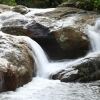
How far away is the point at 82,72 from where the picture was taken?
12.3 metres

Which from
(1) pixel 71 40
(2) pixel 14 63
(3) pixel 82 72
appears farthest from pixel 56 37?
(2) pixel 14 63

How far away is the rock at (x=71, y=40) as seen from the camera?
1489 cm

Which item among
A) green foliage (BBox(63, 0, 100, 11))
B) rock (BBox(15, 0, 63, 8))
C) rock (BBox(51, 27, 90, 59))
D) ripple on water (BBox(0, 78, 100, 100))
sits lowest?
ripple on water (BBox(0, 78, 100, 100))

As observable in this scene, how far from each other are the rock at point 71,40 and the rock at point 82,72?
2.10 m

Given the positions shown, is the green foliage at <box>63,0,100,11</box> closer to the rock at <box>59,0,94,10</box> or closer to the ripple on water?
the rock at <box>59,0,94,10</box>

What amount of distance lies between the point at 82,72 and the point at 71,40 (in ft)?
9.11

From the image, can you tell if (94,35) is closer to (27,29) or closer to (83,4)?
(27,29)

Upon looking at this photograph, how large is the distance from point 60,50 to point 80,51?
2.56 ft

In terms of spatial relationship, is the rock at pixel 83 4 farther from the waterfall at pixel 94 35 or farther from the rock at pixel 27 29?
the rock at pixel 27 29

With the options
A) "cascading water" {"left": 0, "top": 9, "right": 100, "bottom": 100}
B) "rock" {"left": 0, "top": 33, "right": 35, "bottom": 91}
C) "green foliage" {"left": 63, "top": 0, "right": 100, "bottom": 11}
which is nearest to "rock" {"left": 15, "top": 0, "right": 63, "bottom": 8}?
"green foliage" {"left": 63, "top": 0, "right": 100, "bottom": 11}

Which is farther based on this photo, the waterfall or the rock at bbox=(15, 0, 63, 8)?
the rock at bbox=(15, 0, 63, 8)

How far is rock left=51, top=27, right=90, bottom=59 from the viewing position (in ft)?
48.9

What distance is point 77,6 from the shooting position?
63.3 feet

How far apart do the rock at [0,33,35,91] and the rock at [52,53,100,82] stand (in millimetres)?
1048
